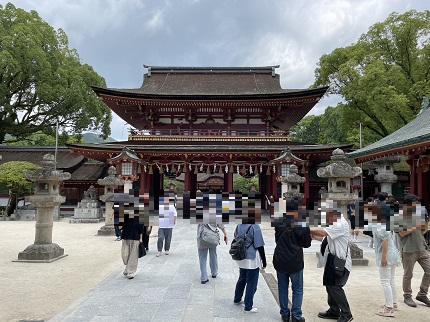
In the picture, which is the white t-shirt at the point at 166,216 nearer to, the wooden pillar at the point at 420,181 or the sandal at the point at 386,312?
the sandal at the point at 386,312

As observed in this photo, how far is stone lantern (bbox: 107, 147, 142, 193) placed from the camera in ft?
59.5

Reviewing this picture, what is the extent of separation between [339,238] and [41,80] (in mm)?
29402

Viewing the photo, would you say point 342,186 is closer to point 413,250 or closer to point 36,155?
point 413,250

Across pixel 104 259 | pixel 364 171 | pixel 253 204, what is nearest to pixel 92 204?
pixel 104 259

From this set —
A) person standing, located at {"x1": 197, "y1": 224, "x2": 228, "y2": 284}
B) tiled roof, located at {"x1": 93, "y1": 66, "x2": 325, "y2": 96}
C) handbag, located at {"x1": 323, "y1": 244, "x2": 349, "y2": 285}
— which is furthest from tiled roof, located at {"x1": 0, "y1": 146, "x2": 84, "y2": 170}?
handbag, located at {"x1": 323, "y1": 244, "x2": 349, "y2": 285}

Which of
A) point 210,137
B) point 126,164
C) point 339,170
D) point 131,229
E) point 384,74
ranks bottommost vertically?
point 131,229

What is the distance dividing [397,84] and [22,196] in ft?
92.6

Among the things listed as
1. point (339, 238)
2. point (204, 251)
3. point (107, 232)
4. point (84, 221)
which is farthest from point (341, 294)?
point (84, 221)

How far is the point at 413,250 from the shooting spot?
5.30 metres

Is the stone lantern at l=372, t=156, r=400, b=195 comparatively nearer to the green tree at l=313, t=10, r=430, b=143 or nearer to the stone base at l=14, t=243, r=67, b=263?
the green tree at l=313, t=10, r=430, b=143

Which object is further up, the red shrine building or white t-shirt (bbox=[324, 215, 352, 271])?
the red shrine building

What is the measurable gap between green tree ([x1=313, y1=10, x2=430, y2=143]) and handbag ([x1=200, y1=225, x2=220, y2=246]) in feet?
67.9

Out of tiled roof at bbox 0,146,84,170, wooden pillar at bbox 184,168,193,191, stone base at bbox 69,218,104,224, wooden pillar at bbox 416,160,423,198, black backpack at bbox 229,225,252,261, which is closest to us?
black backpack at bbox 229,225,252,261

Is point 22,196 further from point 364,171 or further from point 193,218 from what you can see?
point 364,171
